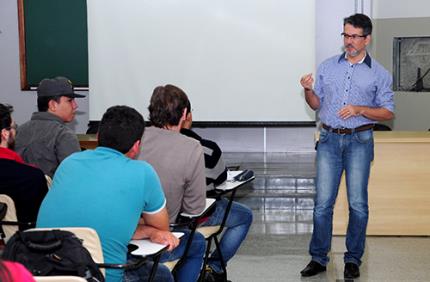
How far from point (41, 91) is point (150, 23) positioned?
3589 mm

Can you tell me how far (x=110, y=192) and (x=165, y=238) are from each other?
0.30 meters

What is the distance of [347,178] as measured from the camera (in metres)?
4.30

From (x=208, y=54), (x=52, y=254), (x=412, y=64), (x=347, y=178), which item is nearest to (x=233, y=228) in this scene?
(x=347, y=178)

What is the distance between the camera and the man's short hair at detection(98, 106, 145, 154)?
2.75 meters

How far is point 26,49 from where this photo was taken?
8289mm

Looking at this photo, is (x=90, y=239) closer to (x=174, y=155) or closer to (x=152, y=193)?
(x=152, y=193)

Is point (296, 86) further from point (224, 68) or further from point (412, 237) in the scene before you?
point (412, 237)

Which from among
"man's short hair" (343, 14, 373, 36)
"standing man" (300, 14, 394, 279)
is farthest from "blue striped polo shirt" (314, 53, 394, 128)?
"man's short hair" (343, 14, 373, 36)

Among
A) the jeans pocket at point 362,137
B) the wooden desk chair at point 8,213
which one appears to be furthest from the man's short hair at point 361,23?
the wooden desk chair at point 8,213

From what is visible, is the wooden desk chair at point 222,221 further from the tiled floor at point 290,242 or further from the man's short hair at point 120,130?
the man's short hair at point 120,130

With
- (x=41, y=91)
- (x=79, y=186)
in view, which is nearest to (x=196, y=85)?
(x=41, y=91)

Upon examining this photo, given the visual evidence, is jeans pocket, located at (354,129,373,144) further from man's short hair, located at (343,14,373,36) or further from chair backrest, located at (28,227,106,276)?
chair backrest, located at (28,227,106,276)

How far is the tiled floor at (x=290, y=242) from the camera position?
456 centimetres

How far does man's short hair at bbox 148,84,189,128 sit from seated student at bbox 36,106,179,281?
64cm
